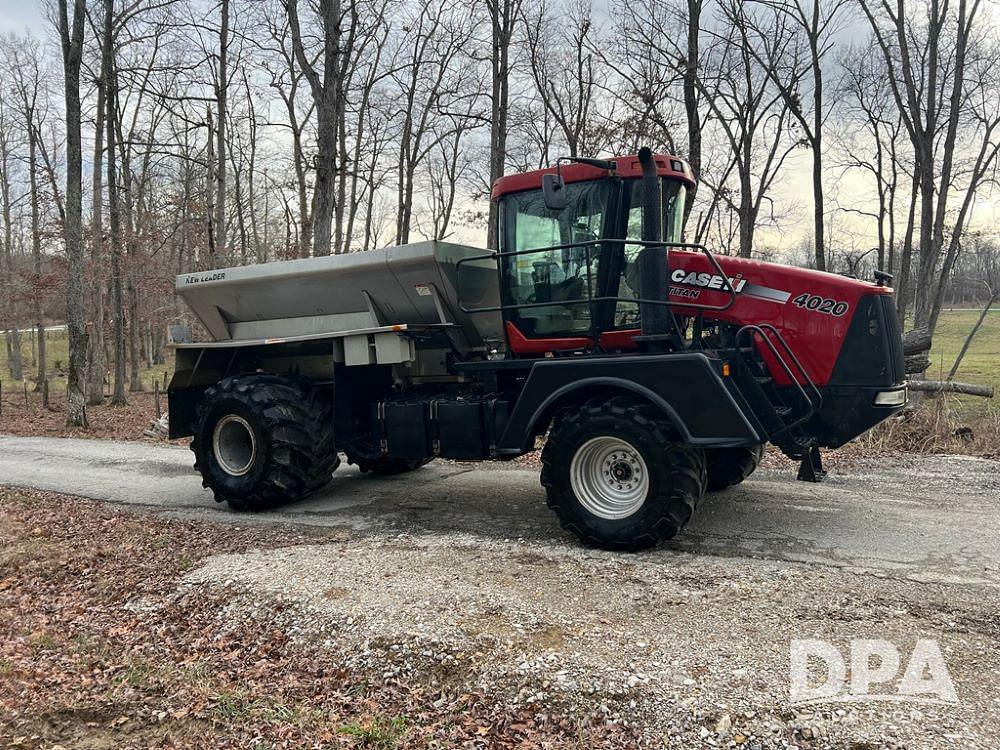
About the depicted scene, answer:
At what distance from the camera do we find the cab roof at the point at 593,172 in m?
5.55

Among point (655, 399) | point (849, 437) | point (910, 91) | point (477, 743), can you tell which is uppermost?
point (910, 91)

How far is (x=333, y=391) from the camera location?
7406mm

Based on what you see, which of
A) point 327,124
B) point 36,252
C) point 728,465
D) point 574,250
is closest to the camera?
point 574,250

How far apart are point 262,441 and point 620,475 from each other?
3682 millimetres

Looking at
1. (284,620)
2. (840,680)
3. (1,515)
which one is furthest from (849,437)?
(1,515)

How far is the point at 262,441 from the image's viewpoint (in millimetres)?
7082

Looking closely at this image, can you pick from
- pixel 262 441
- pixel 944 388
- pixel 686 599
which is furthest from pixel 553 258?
pixel 944 388

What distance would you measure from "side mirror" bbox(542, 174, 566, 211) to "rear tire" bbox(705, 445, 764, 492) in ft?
8.93

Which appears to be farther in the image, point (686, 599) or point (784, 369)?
point (784, 369)

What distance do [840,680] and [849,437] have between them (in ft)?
8.85

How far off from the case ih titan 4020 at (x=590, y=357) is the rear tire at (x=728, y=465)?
22 mm

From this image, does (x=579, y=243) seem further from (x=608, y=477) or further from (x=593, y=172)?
(x=608, y=477)

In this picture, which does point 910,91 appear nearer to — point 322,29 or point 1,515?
point 322,29

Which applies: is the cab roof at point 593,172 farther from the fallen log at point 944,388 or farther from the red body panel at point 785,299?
the fallen log at point 944,388
